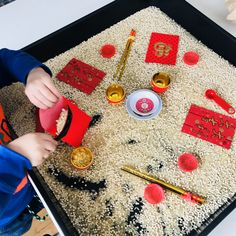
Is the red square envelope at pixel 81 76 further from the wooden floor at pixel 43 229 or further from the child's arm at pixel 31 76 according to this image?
the wooden floor at pixel 43 229

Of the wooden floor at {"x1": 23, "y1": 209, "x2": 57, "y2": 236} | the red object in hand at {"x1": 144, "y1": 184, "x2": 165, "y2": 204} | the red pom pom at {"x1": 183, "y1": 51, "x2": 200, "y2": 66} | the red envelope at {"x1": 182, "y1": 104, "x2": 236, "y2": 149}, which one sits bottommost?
the wooden floor at {"x1": 23, "y1": 209, "x2": 57, "y2": 236}

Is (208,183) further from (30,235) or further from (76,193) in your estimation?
(30,235)

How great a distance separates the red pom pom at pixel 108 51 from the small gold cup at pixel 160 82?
130mm

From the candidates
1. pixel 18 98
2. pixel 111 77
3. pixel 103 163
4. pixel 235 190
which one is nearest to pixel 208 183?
pixel 235 190

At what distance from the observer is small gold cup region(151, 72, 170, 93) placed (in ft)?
2.54

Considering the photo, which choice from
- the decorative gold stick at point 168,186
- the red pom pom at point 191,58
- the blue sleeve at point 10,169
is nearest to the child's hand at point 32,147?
the blue sleeve at point 10,169

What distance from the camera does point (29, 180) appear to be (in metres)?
0.71

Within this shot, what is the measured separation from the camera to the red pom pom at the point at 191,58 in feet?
2.70

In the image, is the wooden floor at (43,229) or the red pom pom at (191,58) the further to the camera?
the wooden floor at (43,229)

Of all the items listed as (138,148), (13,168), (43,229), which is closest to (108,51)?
(138,148)

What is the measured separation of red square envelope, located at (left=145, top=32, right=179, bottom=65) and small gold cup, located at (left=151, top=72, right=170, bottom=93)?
0.05 meters

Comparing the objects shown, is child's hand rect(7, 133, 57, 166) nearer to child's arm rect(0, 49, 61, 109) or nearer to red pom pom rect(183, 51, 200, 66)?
child's arm rect(0, 49, 61, 109)

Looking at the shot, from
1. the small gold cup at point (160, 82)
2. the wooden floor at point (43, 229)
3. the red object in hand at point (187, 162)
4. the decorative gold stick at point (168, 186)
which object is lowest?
the wooden floor at point (43, 229)

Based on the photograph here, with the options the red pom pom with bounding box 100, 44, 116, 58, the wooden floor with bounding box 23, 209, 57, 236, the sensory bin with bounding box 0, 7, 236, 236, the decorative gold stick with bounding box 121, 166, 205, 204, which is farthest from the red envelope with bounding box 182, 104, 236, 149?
the wooden floor with bounding box 23, 209, 57, 236
